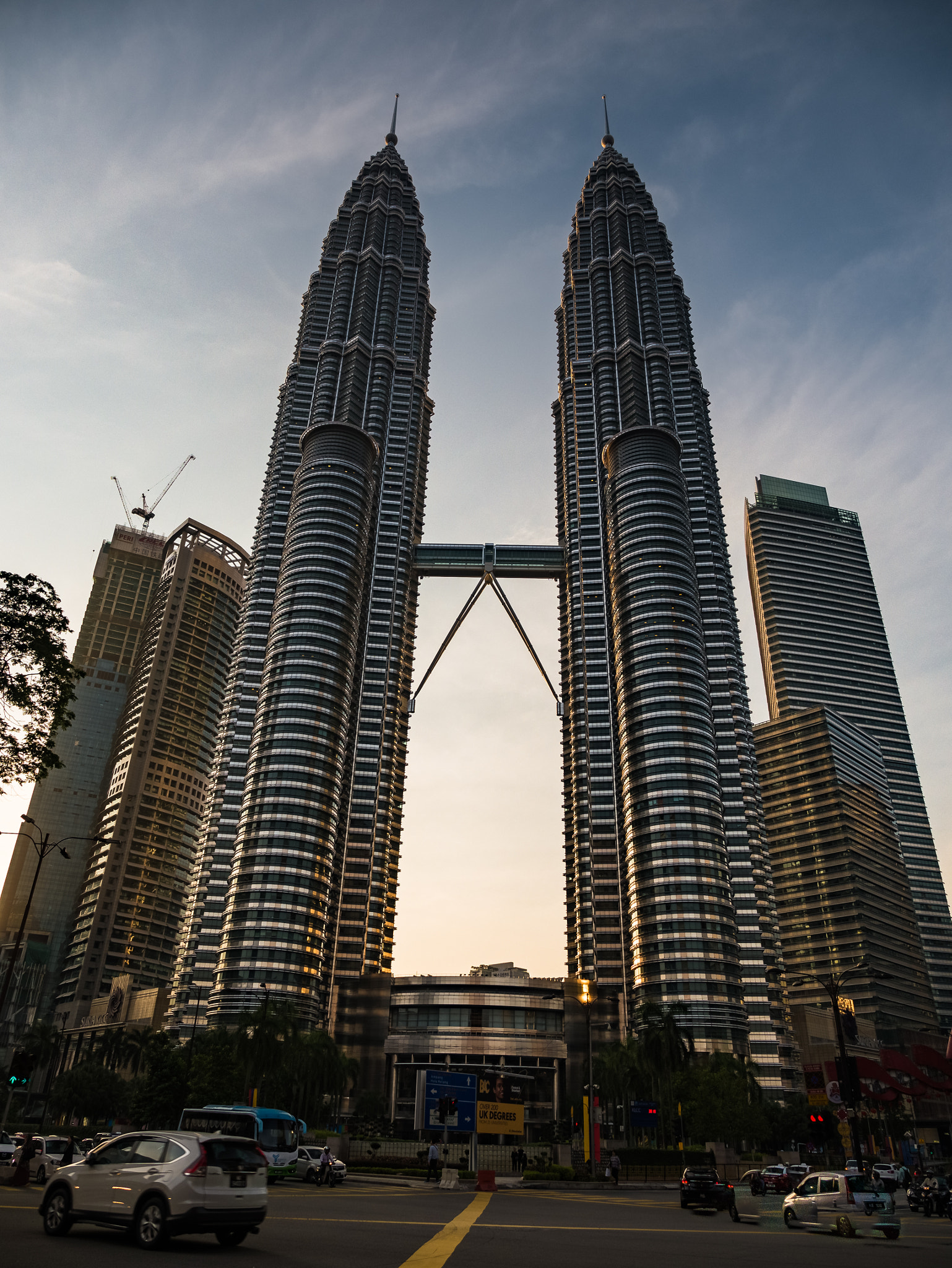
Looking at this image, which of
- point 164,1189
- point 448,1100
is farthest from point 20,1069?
point 448,1100

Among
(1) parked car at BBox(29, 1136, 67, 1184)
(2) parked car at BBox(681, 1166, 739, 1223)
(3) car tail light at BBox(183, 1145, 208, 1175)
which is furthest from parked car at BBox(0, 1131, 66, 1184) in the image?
(2) parked car at BBox(681, 1166, 739, 1223)

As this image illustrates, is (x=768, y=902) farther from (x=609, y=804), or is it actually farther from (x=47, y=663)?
(x=47, y=663)

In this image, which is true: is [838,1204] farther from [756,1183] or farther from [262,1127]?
[756,1183]

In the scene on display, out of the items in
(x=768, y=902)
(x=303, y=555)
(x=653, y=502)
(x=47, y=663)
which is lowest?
(x=47, y=663)

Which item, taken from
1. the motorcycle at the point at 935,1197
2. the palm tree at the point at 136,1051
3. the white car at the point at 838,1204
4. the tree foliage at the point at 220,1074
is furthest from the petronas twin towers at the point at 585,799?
the white car at the point at 838,1204

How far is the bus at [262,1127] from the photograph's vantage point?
115ft

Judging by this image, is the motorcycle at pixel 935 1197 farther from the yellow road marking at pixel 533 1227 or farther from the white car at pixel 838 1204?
the yellow road marking at pixel 533 1227

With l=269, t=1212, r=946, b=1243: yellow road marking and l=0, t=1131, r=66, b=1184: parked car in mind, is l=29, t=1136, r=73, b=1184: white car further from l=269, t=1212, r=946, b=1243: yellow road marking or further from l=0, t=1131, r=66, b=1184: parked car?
l=269, t=1212, r=946, b=1243: yellow road marking

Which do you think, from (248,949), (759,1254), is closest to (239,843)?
(248,949)

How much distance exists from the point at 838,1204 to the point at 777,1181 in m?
29.4

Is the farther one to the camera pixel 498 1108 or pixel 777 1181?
pixel 777 1181

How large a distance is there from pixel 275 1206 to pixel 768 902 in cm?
16445

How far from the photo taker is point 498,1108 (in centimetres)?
4759

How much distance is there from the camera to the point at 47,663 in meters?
27.6
